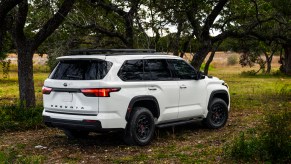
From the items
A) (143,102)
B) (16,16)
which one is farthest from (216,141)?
(16,16)

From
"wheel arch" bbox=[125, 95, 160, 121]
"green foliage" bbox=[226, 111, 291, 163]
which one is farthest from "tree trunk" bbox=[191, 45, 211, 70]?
"green foliage" bbox=[226, 111, 291, 163]

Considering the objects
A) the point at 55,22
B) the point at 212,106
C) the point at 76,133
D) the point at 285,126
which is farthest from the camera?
the point at 55,22

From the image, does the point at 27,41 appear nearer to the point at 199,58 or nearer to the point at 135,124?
the point at 135,124

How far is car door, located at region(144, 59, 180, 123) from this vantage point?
29.9 ft

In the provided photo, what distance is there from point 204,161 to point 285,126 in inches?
57.6

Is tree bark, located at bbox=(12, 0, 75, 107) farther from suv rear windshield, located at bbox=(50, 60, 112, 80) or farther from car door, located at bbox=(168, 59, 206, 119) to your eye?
car door, located at bbox=(168, 59, 206, 119)

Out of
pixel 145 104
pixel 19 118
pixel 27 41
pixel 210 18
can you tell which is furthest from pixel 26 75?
pixel 210 18

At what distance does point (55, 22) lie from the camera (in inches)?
478

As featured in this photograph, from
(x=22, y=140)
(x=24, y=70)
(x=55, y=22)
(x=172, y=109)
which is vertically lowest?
(x=22, y=140)

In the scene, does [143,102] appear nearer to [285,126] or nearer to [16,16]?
[285,126]

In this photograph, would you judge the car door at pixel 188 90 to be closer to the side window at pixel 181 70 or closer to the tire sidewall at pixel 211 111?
the side window at pixel 181 70

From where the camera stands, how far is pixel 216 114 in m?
11.0

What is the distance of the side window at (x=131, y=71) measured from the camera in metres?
8.58

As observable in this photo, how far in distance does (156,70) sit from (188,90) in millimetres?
992
